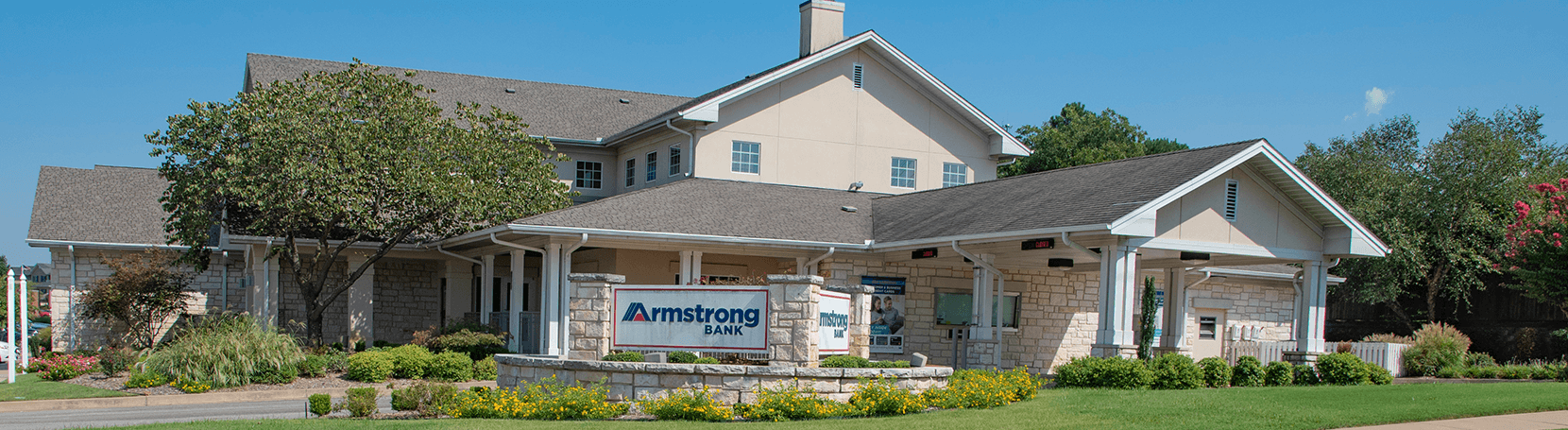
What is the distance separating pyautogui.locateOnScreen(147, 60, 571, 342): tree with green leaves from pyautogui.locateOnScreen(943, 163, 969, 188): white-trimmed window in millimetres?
9958

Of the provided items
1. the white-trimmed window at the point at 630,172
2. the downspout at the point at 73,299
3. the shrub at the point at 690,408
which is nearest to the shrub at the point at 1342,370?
the shrub at the point at 690,408

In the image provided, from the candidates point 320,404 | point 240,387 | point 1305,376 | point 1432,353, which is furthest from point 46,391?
point 1432,353

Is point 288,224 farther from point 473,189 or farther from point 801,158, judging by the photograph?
point 801,158

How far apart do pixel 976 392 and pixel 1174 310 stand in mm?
10889

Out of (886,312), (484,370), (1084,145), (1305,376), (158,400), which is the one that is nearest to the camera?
(158,400)

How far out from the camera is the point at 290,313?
1105 inches

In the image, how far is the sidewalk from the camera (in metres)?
12.3

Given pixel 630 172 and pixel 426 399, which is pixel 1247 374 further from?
pixel 630 172

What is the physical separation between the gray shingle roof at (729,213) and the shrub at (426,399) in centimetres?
564

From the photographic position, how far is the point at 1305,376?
18.8 meters

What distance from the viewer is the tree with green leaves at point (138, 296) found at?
2578cm

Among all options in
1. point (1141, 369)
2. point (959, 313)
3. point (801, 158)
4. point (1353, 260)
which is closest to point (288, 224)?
point (801, 158)

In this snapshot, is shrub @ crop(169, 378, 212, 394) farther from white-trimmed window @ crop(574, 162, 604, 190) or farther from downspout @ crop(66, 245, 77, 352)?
white-trimmed window @ crop(574, 162, 604, 190)

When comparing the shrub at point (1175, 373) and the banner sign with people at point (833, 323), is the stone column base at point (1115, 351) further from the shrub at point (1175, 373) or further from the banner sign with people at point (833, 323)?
the banner sign with people at point (833, 323)
